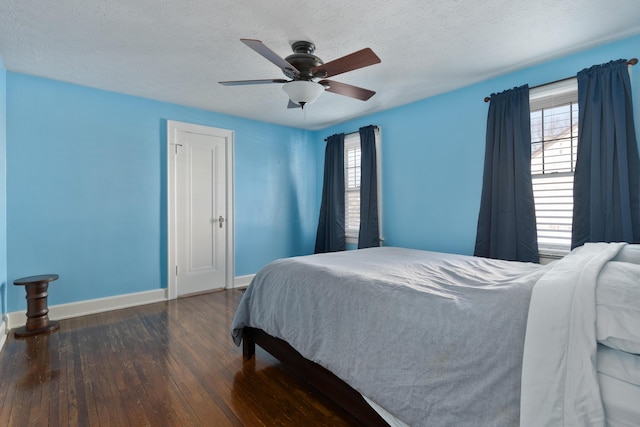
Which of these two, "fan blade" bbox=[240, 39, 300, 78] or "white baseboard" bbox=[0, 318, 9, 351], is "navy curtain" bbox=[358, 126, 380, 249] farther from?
"white baseboard" bbox=[0, 318, 9, 351]

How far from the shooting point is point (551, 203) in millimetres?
2740

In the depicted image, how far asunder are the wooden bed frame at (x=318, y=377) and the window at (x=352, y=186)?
8.03ft

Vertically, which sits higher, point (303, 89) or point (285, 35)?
point (285, 35)

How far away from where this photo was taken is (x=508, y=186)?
2.87m

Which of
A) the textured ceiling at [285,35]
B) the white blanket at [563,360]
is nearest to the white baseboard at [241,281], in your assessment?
the textured ceiling at [285,35]

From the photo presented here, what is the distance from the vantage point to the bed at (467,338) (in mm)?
893

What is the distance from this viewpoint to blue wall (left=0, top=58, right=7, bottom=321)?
277 cm

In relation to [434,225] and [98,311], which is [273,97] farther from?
[98,311]

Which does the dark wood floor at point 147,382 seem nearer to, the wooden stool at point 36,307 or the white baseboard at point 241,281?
the wooden stool at point 36,307

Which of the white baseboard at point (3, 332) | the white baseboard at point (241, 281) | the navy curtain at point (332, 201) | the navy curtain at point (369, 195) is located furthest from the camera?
the navy curtain at point (332, 201)

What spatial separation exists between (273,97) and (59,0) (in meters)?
2.03

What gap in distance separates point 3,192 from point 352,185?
3872mm

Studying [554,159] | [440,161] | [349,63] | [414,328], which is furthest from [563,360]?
[440,161]

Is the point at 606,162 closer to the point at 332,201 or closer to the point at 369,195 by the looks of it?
the point at 369,195
